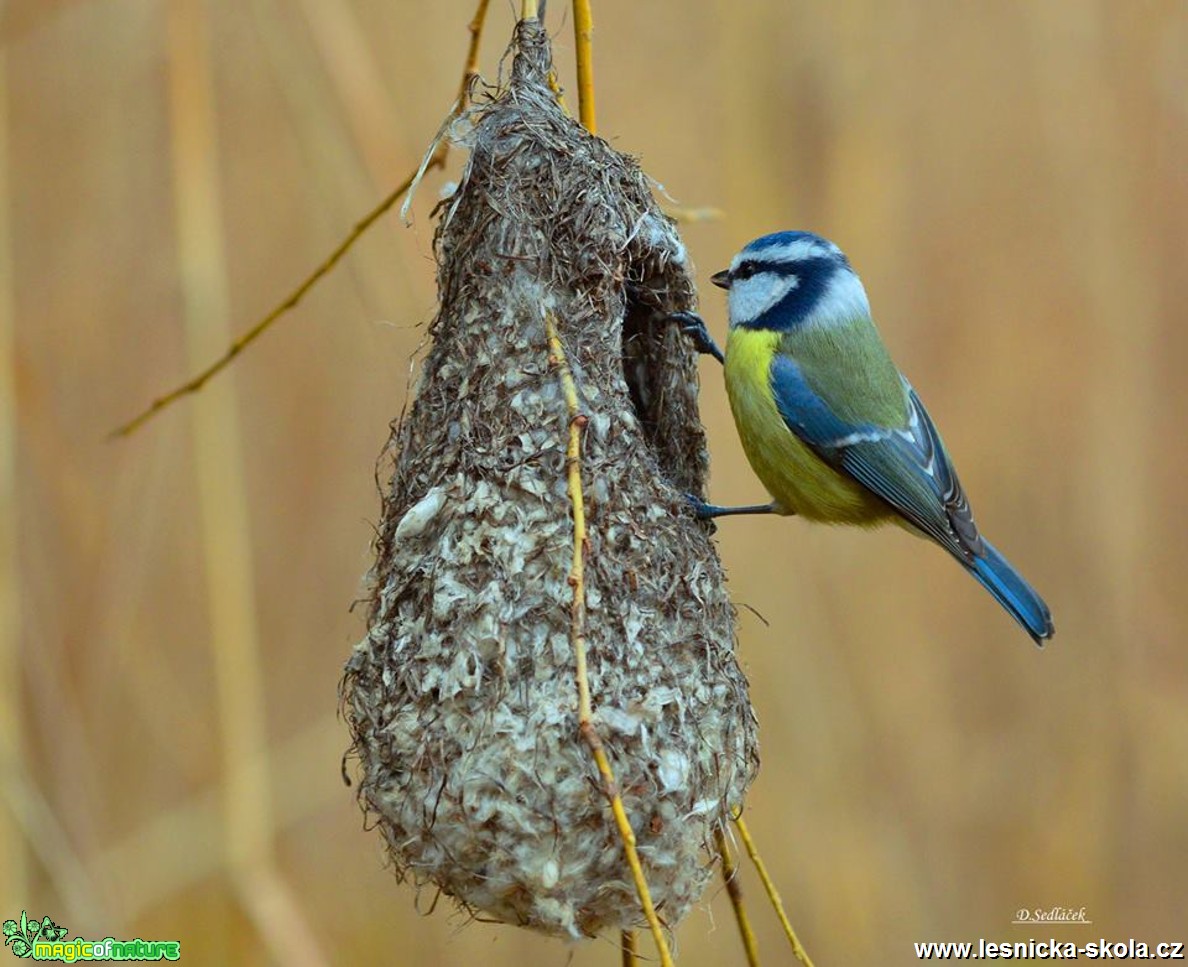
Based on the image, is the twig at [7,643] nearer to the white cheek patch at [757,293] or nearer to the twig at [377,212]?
the twig at [377,212]

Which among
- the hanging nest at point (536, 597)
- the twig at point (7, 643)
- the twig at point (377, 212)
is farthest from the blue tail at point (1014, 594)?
the twig at point (7, 643)

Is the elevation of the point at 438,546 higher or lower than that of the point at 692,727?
higher

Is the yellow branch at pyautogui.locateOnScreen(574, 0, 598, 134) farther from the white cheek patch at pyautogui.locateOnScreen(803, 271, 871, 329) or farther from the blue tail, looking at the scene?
the blue tail

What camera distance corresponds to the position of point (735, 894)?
5.97ft

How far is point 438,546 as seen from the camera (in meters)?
1.87

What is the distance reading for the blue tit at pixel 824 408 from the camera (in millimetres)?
2576

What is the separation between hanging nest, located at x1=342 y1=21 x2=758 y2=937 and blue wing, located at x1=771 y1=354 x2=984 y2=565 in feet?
1.77

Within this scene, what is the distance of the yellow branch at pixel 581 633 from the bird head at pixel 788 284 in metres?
0.74

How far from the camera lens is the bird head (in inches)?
99.8

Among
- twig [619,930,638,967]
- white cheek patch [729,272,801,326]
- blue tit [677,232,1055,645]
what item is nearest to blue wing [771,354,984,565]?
blue tit [677,232,1055,645]

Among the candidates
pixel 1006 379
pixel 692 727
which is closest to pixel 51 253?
pixel 692 727

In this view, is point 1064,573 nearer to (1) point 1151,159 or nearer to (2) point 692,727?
(1) point 1151,159

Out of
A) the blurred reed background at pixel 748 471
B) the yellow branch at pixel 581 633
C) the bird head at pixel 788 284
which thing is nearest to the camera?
the yellow branch at pixel 581 633

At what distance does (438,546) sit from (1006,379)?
2987 mm
